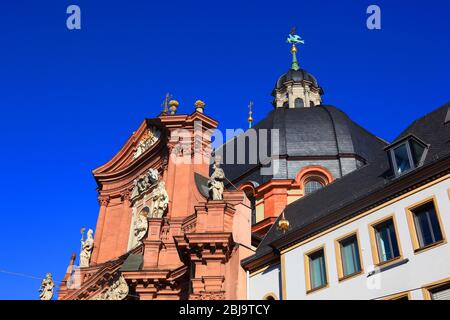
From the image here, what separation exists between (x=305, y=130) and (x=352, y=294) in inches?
819

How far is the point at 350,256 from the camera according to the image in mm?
18016

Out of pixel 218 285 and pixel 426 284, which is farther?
pixel 218 285

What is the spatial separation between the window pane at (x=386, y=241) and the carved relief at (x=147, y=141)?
1870 cm

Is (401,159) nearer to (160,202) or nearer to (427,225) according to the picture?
(427,225)

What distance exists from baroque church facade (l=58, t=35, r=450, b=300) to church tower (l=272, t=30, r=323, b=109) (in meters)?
11.1

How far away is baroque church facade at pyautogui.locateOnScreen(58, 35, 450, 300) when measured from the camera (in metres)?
16.6

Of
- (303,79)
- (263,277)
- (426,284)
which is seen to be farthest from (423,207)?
(303,79)

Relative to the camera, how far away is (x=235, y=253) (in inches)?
890

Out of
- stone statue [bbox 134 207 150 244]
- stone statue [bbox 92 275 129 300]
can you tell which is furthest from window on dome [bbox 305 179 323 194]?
stone statue [bbox 92 275 129 300]

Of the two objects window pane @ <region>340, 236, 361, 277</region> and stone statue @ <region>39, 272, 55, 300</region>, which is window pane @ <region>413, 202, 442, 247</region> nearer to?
window pane @ <region>340, 236, 361, 277</region>

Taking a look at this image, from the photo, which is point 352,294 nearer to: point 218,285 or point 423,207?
point 423,207

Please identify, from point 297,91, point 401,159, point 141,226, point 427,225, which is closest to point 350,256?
point 427,225

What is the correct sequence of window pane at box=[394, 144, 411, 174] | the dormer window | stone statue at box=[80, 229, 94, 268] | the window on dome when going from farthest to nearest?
the window on dome
stone statue at box=[80, 229, 94, 268]
window pane at box=[394, 144, 411, 174]
the dormer window
